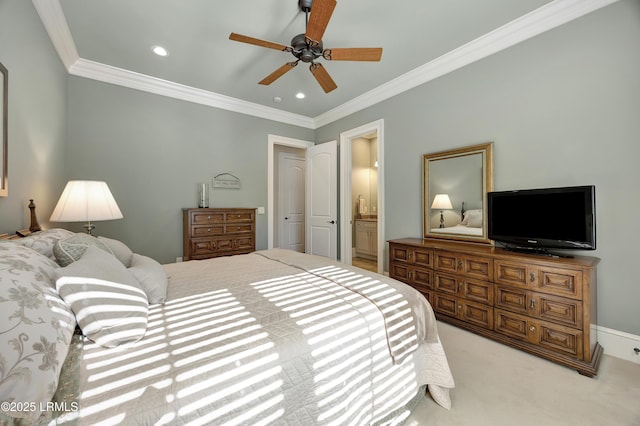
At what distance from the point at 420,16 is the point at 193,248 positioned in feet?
11.3

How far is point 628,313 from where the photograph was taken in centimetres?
191

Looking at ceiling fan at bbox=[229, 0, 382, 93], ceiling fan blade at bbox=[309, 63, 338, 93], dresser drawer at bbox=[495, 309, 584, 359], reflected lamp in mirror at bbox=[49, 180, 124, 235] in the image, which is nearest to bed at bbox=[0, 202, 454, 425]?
reflected lamp in mirror at bbox=[49, 180, 124, 235]

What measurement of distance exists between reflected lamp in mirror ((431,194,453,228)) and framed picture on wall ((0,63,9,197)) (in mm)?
3551

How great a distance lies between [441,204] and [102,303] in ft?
9.92

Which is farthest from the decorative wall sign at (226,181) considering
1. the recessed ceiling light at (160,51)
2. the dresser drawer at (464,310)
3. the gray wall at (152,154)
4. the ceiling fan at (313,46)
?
the dresser drawer at (464,310)

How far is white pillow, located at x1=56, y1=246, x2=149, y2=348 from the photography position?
2.87ft

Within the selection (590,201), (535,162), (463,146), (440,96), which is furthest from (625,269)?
(440,96)

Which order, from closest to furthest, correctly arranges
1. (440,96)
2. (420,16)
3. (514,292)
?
1. (514,292)
2. (420,16)
3. (440,96)

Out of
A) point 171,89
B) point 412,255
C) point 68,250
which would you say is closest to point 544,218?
point 412,255

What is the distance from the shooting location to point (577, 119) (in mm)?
2100

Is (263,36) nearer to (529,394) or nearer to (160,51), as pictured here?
(160,51)

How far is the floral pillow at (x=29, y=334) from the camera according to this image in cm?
58

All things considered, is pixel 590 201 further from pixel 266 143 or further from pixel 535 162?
pixel 266 143

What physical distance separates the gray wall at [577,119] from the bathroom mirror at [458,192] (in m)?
0.12
